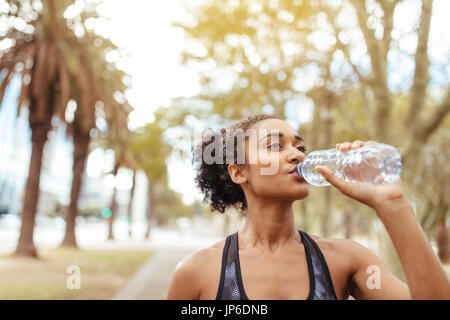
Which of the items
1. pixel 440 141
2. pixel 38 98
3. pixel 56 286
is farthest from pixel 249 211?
pixel 440 141

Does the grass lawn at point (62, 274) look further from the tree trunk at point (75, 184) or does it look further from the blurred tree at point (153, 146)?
the blurred tree at point (153, 146)

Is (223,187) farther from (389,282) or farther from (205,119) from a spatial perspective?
(205,119)

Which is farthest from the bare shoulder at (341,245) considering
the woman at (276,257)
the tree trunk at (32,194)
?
the tree trunk at (32,194)

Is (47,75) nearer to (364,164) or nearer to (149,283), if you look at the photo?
(149,283)

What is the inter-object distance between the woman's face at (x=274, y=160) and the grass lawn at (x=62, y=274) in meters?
6.80

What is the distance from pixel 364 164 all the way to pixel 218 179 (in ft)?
3.45

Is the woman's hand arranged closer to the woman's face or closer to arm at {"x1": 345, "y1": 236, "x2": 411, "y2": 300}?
the woman's face

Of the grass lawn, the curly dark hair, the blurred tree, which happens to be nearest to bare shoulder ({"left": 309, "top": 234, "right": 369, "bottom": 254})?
the curly dark hair

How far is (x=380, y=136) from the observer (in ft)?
18.8

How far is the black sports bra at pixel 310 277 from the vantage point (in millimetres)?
1611

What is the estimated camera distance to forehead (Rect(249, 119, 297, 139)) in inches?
72.5

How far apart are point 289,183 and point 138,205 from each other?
95.1m

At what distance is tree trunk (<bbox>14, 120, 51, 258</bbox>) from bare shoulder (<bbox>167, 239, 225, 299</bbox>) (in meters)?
11.8

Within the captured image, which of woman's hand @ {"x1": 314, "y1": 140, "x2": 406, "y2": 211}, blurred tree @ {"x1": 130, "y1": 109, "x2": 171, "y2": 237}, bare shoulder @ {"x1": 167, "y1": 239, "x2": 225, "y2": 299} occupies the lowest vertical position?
bare shoulder @ {"x1": 167, "y1": 239, "x2": 225, "y2": 299}
